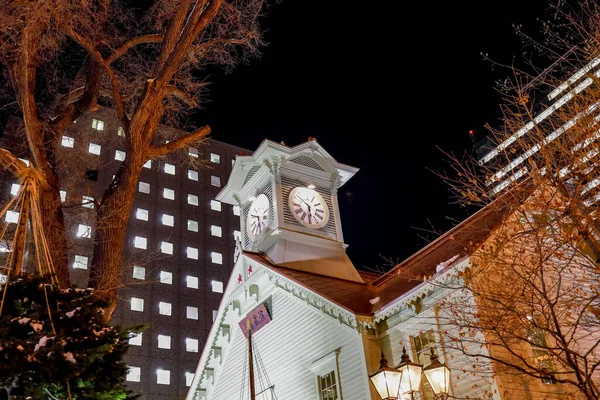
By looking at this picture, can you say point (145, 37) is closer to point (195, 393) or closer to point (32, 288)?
point (32, 288)

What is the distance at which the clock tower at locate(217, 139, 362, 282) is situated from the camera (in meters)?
25.1

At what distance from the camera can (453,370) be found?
15844 millimetres

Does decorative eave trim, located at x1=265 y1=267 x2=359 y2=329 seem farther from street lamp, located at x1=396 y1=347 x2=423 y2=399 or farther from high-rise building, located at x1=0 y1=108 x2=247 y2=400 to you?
high-rise building, located at x1=0 y1=108 x2=247 y2=400

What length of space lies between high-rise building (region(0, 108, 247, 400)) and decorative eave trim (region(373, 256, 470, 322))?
123ft

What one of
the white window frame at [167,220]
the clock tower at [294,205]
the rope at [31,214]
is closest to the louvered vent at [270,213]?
the clock tower at [294,205]

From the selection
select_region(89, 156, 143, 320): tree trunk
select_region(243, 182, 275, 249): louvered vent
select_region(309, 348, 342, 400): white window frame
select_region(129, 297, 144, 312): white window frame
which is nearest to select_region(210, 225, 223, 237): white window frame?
select_region(129, 297, 144, 312): white window frame

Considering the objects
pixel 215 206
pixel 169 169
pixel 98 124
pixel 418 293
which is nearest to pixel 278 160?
pixel 418 293

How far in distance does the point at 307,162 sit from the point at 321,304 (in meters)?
10.1

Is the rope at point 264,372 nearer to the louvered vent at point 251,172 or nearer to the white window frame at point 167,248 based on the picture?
the louvered vent at point 251,172

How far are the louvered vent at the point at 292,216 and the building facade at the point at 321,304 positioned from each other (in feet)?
0.18

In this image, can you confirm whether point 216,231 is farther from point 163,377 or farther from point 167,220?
point 163,377

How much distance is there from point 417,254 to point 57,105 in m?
13.8

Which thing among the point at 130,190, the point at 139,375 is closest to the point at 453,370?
the point at 130,190

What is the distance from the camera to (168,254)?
66250 mm
